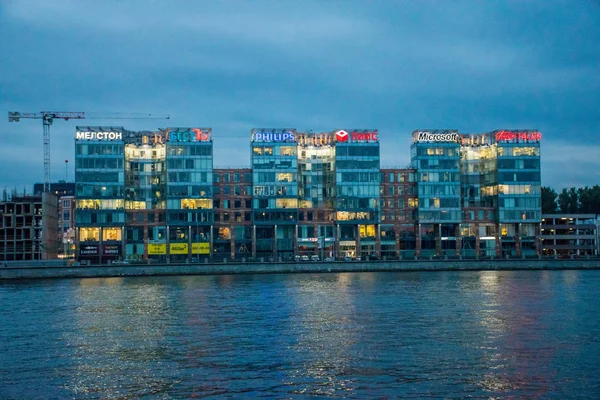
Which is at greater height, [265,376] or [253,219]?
[253,219]

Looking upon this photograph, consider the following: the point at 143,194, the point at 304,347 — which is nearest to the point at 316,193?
the point at 143,194

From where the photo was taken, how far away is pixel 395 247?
600 ft

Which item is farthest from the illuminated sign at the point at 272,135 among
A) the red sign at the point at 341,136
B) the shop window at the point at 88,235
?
the shop window at the point at 88,235

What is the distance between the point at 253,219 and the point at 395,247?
3348 cm

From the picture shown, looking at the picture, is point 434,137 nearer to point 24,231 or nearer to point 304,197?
point 304,197

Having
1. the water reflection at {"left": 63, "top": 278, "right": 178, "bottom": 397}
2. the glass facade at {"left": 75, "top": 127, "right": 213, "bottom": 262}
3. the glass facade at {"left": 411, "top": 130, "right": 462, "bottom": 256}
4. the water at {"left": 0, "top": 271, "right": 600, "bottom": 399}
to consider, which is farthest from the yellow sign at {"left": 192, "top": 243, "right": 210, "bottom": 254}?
the water at {"left": 0, "top": 271, "right": 600, "bottom": 399}

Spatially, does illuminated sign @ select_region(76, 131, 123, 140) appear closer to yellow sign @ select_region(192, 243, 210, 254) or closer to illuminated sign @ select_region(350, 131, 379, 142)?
yellow sign @ select_region(192, 243, 210, 254)

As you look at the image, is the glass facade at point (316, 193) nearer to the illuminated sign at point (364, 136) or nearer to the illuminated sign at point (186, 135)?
the illuminated sign at point (364, 136)

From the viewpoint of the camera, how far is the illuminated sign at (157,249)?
572 ft

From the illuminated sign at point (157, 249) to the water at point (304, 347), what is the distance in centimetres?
8262

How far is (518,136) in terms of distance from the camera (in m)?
183

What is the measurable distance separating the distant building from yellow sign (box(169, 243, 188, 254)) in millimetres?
32477

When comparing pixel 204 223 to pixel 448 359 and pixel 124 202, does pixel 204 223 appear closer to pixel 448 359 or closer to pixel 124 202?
pixel 124 202

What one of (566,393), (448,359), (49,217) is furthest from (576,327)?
(49,217)
